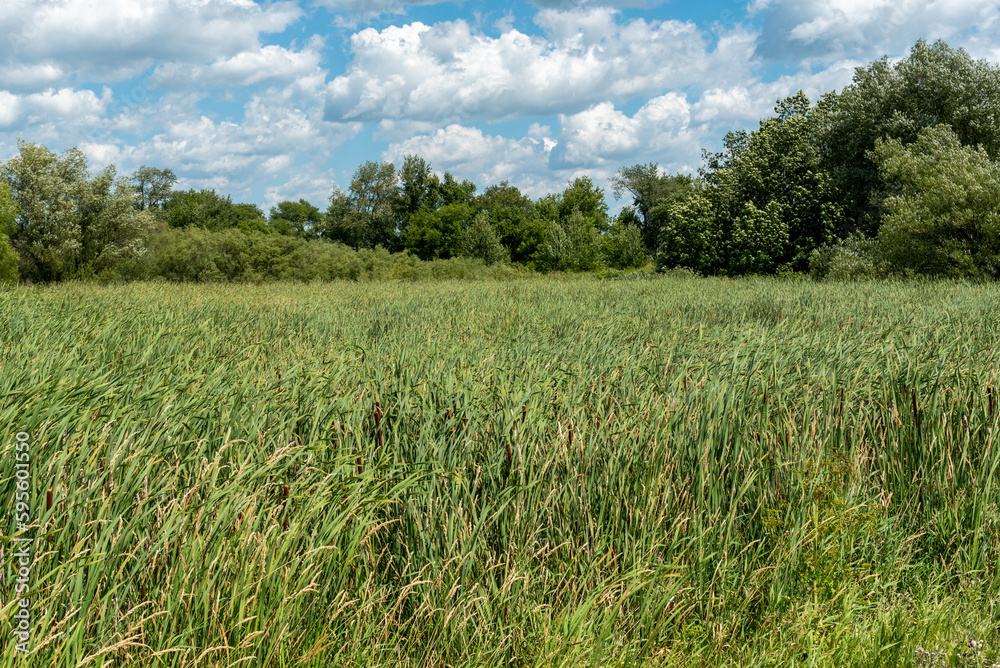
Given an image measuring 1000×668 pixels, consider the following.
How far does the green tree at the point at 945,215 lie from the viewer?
17.8 meters

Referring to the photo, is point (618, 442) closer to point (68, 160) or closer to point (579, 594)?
point (579, 594)

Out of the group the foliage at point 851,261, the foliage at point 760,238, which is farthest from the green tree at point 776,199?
the foliage at point 851,261

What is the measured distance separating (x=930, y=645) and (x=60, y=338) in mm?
6348

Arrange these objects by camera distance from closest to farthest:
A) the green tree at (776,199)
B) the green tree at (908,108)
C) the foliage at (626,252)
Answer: the green tree at (908,108) → the green tree at (776,199) → the foliage at (626,252)

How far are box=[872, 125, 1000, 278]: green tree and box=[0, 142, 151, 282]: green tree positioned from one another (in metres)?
28.5

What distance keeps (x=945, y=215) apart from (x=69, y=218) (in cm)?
3061

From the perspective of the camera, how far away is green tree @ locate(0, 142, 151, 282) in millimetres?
26297

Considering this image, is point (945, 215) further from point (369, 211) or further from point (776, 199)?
point (369, 211)

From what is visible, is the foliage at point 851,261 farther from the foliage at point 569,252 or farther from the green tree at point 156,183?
the green tree at point 156,183

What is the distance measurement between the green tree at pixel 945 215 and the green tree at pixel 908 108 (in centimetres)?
320

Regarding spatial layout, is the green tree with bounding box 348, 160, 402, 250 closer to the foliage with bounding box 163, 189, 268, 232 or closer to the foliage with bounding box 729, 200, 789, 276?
the foliage with bounding box 163, 189, 268, 232

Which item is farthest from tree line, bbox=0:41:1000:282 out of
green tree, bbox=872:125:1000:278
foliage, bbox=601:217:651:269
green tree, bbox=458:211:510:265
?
foliage, bbox=601:217:651:269

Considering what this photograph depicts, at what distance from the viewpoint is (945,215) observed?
59.2ft

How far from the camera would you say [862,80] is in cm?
2586
